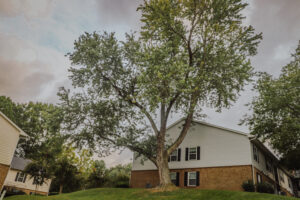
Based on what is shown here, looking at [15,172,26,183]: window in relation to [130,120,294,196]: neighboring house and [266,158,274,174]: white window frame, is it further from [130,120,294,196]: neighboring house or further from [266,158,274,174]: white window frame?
[266,158,274,174]: white window frame

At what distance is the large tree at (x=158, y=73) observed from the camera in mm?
17141

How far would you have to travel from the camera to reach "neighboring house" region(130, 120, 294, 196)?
21.8 metres

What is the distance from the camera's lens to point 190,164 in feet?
81.9

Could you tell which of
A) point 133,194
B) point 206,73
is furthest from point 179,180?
point 206,73

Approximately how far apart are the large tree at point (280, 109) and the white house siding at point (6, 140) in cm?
2304

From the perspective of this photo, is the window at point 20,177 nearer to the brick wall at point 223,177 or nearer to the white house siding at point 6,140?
the white house siding at point 6,140

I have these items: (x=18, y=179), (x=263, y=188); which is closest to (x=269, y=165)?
(x=263, y=188)

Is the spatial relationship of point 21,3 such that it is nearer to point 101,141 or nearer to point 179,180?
point 101,141

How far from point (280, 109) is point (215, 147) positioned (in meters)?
7.42

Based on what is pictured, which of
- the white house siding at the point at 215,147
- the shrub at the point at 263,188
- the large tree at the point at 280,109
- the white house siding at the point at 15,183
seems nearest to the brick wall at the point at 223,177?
the white house siding at the point at 215,147

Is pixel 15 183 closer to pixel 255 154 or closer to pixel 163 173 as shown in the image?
pixel 163 173

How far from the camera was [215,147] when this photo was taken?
24.1 metres

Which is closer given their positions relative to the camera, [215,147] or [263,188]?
[263,188]

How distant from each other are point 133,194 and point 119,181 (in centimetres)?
1036
